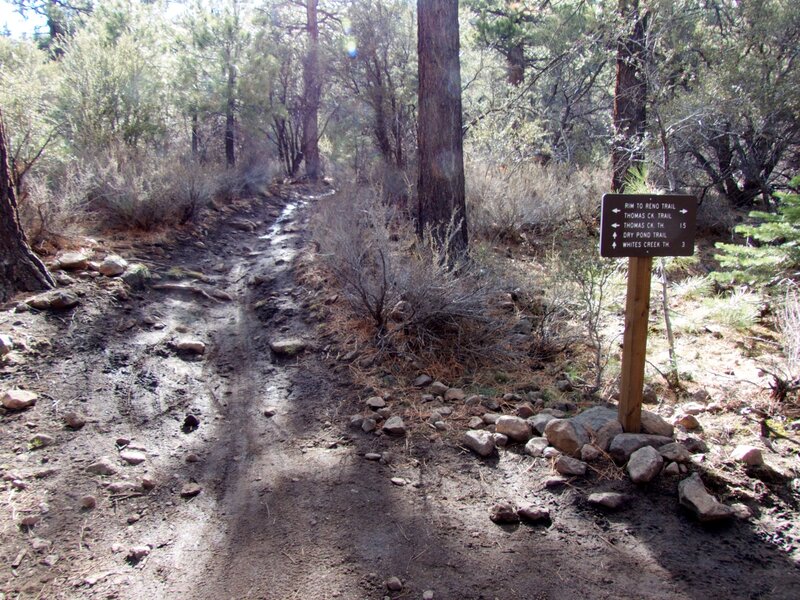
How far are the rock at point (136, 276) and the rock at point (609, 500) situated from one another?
194 inches

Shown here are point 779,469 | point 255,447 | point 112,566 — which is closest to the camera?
point 112,566

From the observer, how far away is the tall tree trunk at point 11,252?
466 cm

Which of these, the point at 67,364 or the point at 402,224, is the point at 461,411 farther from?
the point at 402,224

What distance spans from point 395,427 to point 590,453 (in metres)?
1.23

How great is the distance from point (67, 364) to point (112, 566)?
7.19 feet

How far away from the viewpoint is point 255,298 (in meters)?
6.47

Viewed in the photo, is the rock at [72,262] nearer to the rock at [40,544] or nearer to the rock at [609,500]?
the rock at [40,544]

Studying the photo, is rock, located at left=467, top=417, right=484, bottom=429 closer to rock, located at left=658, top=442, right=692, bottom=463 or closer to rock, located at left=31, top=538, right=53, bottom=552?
rock, located at left=658, top=442, right=692, bottom=463

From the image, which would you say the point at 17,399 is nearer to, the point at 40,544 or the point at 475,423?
the point at 40,544

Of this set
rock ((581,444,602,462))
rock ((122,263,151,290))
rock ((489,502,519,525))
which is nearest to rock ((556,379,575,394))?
rock ((581,444,602,462))

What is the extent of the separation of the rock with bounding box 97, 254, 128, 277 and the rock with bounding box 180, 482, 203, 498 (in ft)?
11.1

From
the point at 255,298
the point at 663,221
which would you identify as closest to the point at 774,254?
the point at 663,221

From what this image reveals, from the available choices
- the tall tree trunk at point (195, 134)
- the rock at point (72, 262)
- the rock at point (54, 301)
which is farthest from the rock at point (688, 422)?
the tall tree trunk at point (195, 134)

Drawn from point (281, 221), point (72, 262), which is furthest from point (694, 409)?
point (281, 221)
